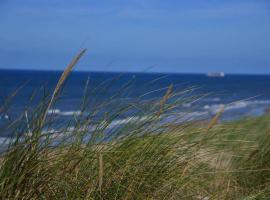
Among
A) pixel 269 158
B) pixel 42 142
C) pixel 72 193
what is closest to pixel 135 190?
pixel 72 193

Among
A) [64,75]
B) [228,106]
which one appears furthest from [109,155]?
[228,106]

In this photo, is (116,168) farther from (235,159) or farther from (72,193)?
(235,159)

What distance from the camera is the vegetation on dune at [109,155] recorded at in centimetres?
288

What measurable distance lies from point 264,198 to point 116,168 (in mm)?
1013

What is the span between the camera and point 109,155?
307 centimetres

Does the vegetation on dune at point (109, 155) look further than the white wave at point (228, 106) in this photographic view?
No

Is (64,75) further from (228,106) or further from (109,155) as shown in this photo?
(228,106)

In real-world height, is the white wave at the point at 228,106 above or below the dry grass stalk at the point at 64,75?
below

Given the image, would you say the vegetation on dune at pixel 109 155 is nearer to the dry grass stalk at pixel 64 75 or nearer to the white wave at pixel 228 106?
the dry grass stalk at pixel 64 75

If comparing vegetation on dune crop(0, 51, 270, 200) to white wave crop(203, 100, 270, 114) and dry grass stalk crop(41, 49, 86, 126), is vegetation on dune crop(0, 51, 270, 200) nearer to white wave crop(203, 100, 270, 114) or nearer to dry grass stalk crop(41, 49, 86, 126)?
dry grass stalk crop(41, 49, 86, 126)

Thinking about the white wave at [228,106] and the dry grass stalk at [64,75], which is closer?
→ the dry grass stalk at [64,75]

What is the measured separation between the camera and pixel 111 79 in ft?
11.5

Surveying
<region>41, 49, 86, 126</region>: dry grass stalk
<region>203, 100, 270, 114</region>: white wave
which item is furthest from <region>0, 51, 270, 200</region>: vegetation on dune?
<region>203, 100, 270, 114</region>: white wave

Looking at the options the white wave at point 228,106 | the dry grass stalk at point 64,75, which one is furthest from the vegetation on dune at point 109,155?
the white wave at point 228,106
